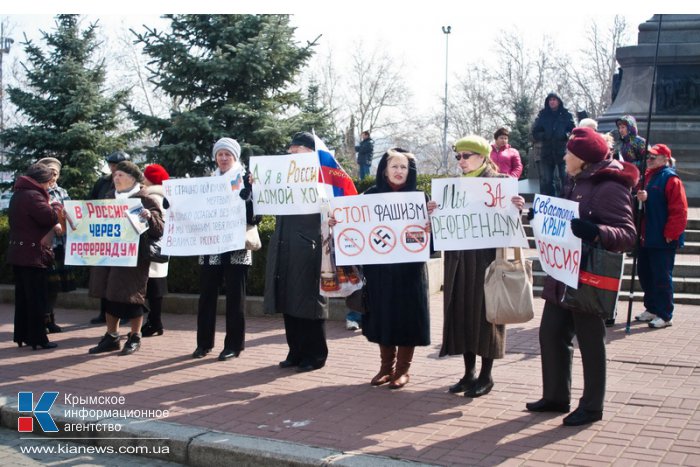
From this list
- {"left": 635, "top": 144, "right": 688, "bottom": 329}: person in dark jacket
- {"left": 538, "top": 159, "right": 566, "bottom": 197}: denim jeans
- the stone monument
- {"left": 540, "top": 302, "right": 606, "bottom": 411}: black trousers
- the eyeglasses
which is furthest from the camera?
the stone monument

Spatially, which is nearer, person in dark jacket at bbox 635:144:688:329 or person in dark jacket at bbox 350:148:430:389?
person in dark jacket at bbox 350:148:430:389

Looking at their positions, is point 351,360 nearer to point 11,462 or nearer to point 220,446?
point 220,446

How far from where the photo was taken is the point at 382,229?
23.1ft

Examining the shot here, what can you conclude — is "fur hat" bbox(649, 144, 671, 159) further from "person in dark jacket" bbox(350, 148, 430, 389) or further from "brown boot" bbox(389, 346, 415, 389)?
"brown boot" bbox(389, 346, 415, 389)

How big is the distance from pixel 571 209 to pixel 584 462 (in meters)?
1.79

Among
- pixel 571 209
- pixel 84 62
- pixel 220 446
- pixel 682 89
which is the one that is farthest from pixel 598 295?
pixel 84 62

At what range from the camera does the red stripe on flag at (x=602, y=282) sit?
18.7 feet

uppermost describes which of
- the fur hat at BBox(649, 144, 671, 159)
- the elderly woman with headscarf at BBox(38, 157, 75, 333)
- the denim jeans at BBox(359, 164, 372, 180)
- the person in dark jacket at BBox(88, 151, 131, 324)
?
the denim jeans at BBox(359, 164, 372, 180)

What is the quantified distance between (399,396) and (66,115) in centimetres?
1466

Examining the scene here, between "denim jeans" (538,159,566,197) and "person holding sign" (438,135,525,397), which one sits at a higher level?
"denim jeans" (538,159,566,197)

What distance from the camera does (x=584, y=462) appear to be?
16.8 ft

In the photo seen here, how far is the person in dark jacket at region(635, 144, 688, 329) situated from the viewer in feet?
30.8

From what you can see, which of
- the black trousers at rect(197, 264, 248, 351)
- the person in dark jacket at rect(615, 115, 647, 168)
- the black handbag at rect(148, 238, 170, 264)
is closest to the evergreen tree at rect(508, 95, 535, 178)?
the person in dark jacket at rect(615, 115, 647, 168)

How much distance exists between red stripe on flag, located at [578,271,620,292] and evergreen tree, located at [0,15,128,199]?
49.7 ft
